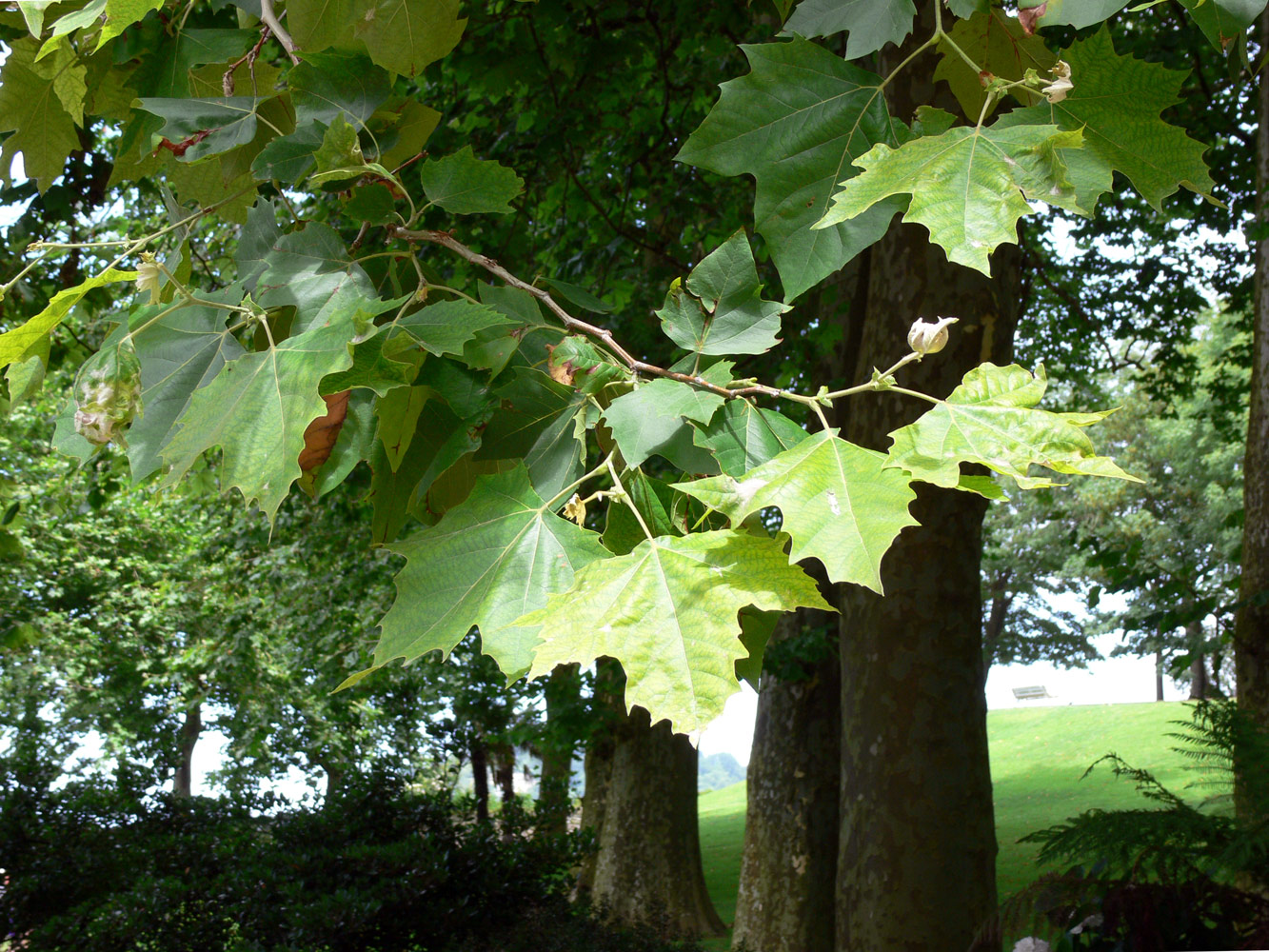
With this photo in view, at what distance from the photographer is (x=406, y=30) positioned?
5.76 ft

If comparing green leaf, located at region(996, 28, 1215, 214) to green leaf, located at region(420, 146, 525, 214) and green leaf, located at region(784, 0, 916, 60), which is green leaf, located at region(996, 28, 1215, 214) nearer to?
green leaf, located at region(784, 0, 916, 60)

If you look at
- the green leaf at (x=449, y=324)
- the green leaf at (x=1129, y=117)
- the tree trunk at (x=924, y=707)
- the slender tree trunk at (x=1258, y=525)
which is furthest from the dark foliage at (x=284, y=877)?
the green leaf at (x=1129, y=117)

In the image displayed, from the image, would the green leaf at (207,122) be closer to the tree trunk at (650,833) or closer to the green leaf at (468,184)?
the green leaf at (468,184)

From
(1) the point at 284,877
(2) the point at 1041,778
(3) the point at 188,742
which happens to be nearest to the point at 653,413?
(1) the point at 284,877

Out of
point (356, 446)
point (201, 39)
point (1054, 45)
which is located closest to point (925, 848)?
point (356, 446)

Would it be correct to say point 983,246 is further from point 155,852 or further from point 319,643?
point 319,643

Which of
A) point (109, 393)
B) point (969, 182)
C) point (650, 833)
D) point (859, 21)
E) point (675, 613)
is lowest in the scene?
point (650, 833)

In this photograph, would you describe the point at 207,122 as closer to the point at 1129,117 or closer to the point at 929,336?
the point at 929,336

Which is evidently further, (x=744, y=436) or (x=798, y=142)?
(x=798, y=142)

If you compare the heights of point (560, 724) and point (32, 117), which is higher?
point (32, 117)

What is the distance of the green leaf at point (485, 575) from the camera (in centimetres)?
114

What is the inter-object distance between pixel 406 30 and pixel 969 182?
3.68 ft

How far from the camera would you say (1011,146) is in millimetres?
1146

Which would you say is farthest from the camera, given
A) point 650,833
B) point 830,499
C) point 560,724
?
point 650,833
